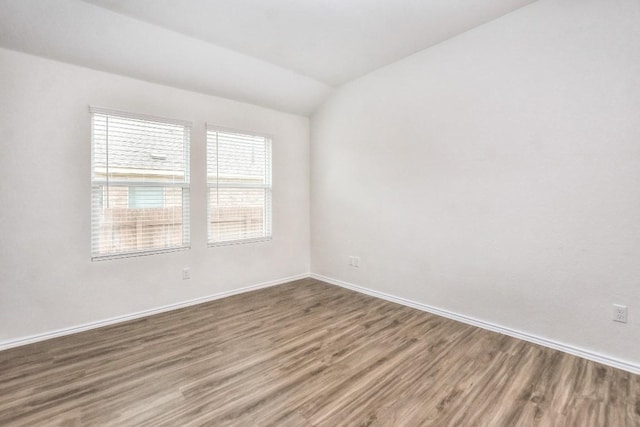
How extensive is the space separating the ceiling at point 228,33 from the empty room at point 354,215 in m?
0.02

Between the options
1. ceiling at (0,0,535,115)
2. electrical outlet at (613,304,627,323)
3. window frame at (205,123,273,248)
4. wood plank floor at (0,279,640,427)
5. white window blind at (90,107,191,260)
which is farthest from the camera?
window frame at (205,123,273,248)

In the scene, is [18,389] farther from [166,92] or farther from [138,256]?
[166,92]

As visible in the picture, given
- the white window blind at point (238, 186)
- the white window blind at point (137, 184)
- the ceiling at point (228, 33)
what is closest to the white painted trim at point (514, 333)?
the white window blind at point (238, 186)

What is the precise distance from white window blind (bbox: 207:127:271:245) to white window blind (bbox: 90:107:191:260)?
321mm

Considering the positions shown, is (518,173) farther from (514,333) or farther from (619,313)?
(514,333)

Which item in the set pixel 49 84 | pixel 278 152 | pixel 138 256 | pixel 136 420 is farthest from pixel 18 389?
pixel 278 152

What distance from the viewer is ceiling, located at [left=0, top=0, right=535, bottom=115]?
7.85ft

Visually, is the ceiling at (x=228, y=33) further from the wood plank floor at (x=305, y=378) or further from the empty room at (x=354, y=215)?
the wood plank floor at (x=305, y=378)

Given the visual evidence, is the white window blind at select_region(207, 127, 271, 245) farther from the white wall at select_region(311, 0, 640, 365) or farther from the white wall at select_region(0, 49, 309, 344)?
the white wall at select_region(311, 0, 640, 365)

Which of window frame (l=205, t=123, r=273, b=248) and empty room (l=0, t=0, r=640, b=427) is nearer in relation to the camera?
empty room (l=0, t=0, r=640, b=427)

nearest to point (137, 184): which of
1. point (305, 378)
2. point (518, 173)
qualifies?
point (305, 378)

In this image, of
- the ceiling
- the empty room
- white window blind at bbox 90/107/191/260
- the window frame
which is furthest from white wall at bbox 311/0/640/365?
white window blind at bbox 90/107/191/260

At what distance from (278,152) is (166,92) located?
1.54 metres

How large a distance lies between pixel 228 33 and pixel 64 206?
7.22 feet
